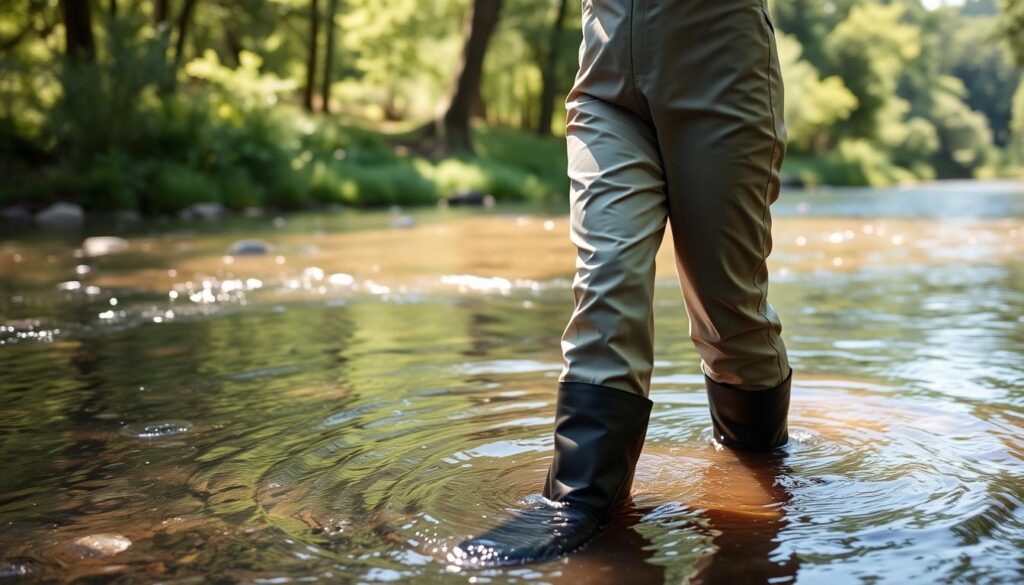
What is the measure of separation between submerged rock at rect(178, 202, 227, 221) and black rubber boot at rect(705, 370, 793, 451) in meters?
16.0

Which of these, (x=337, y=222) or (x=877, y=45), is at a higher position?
(x=877, y=45)

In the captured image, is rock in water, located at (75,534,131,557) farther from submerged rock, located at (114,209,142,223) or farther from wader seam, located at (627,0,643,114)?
submerged rock, located at (114,209,142,223)

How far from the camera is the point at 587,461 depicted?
2.63 m

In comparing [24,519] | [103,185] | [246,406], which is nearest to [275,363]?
[246,406]

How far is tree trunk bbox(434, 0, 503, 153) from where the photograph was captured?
95.2ft

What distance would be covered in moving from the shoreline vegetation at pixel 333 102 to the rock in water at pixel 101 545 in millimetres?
16650

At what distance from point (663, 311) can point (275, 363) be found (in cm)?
248

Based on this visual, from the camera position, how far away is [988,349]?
5.20m

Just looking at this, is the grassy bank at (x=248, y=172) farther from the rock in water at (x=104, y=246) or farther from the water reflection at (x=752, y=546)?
the water reflection at (x=752, y=546)

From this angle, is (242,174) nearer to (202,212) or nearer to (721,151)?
(202,212)

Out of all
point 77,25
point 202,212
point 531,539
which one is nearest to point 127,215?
point 202,212

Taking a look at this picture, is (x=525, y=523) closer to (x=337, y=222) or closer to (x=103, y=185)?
(x=337, y=222)

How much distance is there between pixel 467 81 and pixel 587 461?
2771 cm

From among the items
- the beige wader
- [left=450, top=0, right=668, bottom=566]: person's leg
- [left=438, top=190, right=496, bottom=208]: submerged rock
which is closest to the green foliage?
[left=438, top=190, right=496, bottom=208]: submerged rock
